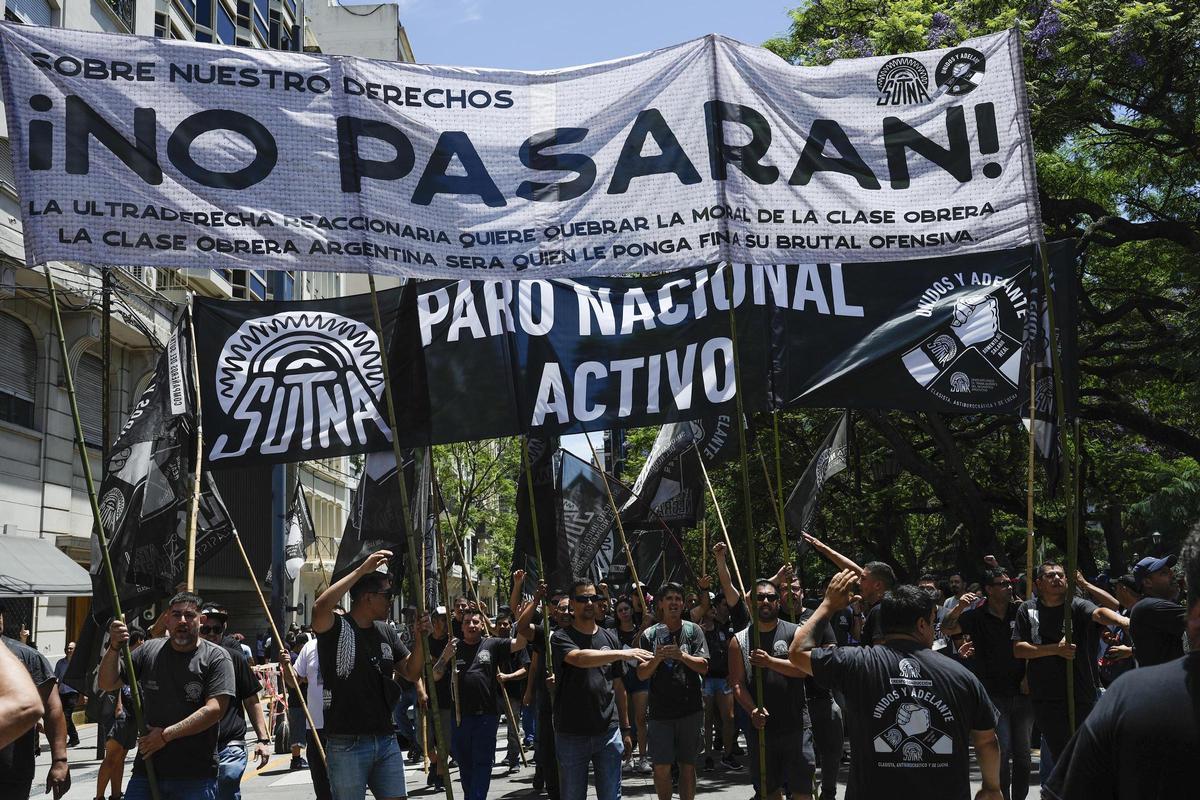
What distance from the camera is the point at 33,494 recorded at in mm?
24188

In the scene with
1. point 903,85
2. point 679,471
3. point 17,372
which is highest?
point 17,372

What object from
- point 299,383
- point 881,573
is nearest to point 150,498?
point 299,383

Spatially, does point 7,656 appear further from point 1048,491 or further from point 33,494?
point 33,494

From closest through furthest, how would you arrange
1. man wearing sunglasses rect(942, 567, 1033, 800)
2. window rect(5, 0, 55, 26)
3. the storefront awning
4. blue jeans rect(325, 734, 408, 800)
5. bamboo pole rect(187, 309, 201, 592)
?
1. bamboo pole rect(187, 309, 201, 592)
2. blue jeans rect(325, 734, 408, 800)
3. man wearing sunglasses rect(942, 567, 1033, 800)
4. the storefront awning
5. window rect(5, 0, 55, 26)

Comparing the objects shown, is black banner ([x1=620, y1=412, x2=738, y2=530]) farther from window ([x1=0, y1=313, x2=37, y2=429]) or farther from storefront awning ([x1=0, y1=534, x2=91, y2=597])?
window ([x1=0, y1=313, x2=37, y2=429])

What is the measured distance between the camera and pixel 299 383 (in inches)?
344

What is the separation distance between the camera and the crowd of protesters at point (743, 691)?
2.87 m

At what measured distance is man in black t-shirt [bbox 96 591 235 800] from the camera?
6.77m

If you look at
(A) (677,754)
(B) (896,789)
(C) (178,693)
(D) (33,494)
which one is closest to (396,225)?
(C) (178,693)

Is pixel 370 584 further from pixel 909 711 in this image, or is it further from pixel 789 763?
pixel 909 711

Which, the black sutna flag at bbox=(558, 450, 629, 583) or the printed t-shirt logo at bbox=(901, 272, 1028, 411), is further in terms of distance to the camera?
the black sutna flag at bbox=(558, 450, 629, 583)

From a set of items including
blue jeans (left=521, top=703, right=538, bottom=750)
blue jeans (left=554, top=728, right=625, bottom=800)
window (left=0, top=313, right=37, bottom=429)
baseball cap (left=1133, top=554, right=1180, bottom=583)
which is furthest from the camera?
window (left=0, top=313, right=37, bottom=429)

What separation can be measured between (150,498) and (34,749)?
1659mm

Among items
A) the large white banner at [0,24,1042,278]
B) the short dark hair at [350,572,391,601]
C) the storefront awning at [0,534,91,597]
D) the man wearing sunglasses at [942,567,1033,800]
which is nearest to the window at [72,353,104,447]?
the storefront awning at [0,534,91,597]
